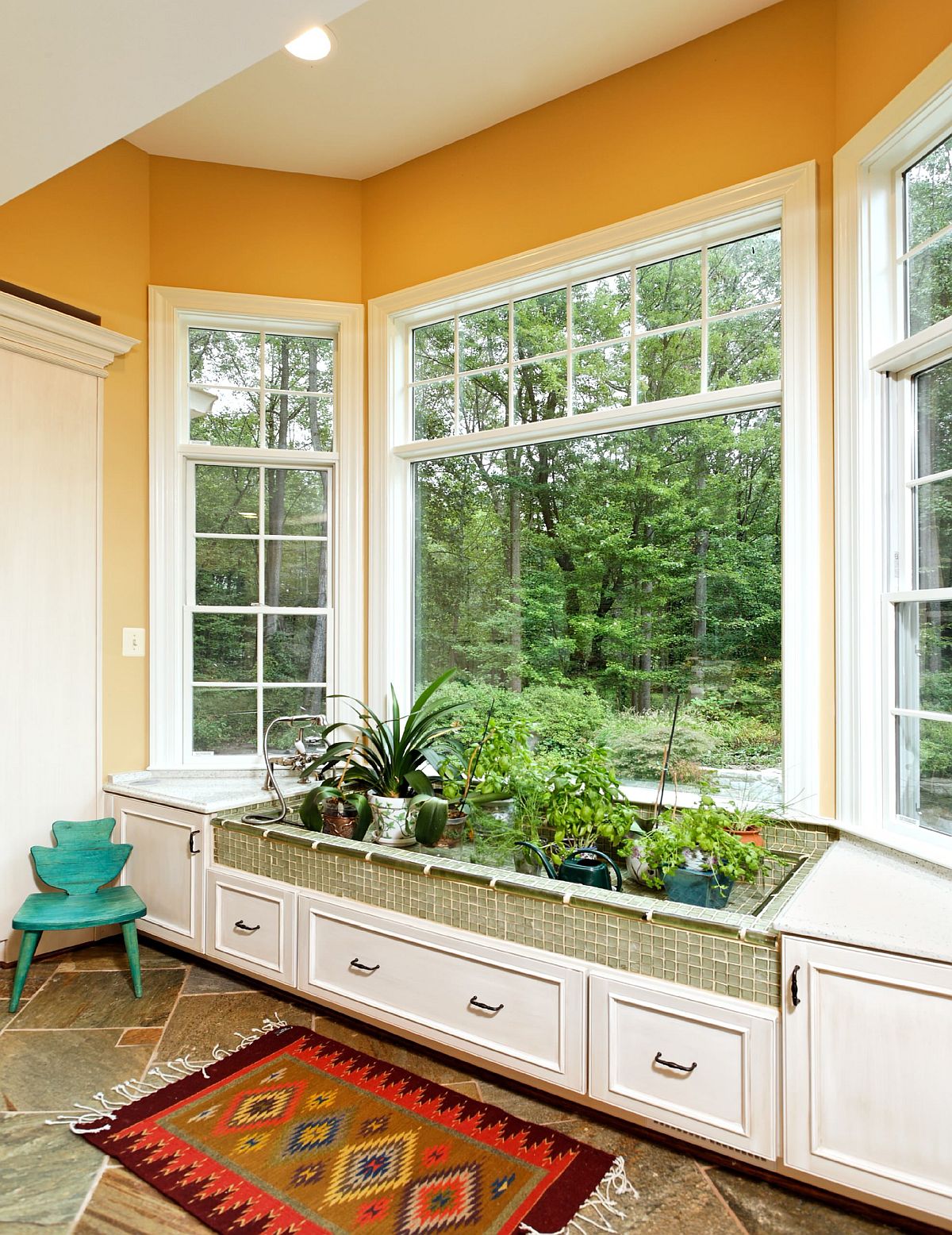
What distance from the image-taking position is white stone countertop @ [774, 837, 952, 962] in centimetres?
157

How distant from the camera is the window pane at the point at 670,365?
8.69 ft

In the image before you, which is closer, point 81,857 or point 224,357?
point 81,857

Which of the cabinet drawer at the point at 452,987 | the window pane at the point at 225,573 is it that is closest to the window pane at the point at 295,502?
the window pane at the point at 225,573

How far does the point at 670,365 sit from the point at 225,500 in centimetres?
190

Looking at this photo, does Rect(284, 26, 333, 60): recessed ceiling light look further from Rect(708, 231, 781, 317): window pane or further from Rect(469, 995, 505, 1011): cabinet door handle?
Rect(469, 995, 505, 1011): cabinet door handle

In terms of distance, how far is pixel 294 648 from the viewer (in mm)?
3361

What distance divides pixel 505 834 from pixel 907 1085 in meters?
1.22

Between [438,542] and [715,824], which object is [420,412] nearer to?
[438,542]

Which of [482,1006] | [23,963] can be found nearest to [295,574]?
[23,963]

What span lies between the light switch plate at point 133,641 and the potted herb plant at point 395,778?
0.86 meters

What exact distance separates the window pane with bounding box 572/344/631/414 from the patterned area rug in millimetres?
2243

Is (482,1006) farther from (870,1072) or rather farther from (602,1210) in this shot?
(870,1072)

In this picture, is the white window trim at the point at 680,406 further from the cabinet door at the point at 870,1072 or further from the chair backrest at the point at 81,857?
the chair backrest at the point at 81,857

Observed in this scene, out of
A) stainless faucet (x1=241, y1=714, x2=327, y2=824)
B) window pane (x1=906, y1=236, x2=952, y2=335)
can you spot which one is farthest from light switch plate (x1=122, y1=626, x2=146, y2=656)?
window pane (x1=906, y1=236, x2=952, y2=335)
